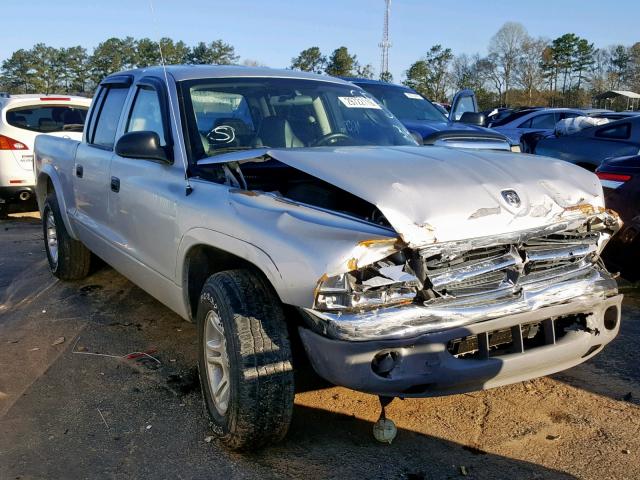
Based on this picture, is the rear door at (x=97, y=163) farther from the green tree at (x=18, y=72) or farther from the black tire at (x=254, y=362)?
the green tree at (x=18, y=72)

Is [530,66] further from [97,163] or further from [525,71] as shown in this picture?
[97,163]

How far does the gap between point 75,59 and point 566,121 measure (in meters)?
53.1

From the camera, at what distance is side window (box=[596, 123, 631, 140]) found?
348 inches

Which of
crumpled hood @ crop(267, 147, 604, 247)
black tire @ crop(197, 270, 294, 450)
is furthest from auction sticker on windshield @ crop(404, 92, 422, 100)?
black tire @ crop(197, 270, 294, 450)

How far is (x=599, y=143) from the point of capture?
9.12 metres

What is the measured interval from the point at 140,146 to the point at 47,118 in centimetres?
696

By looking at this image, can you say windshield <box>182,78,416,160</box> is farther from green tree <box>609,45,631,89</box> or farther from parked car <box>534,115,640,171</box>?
green tree <box>609,45,631,89</box>

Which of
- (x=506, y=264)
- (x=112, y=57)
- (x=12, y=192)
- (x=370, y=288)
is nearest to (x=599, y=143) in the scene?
(x=506, y=264)

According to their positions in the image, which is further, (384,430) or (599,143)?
(599,143)

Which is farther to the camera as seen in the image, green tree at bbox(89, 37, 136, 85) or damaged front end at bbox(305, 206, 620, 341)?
green tree at bbox(89, 37, 136, 85)

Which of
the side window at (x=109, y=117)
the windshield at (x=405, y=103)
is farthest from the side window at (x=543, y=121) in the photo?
the side window at (x=109, y=117)

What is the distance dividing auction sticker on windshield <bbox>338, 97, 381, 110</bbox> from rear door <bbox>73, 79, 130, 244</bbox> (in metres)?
1.59

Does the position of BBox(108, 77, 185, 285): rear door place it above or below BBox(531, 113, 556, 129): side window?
above

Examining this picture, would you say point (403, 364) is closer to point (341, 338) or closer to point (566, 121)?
point (341, 338)
